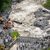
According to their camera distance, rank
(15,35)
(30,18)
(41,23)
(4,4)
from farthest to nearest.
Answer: (30,18) < (4,4) < (41,23) < (15,35)

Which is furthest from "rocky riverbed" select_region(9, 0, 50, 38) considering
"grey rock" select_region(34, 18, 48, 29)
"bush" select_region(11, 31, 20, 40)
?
"bush" select_region(11, 31, 20, 40)

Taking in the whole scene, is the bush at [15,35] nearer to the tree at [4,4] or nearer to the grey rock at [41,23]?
the grey rock at [41,23]

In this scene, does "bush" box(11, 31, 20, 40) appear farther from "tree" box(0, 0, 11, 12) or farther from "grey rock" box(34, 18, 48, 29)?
"tree" box(0, 0, 11, 12)

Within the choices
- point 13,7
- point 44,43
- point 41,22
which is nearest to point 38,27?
point 41,22

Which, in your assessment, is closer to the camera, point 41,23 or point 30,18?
point 41,23

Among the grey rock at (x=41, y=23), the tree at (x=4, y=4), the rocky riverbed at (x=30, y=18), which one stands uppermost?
the tree at (x=4, y=4)

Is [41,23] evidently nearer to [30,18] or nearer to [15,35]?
[30,18]

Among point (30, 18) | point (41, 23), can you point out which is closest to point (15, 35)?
point (41, 23)

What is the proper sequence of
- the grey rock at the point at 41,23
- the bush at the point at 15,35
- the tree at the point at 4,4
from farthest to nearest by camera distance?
the tree at the point at 4,4 < the grey rock at the point at 41,23 < the bush at the point at 15,35

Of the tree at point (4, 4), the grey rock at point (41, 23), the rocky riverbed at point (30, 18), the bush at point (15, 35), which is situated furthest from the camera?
the tree at point (4, 4)

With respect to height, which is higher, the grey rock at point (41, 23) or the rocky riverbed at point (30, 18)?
the grey rock at point (41, 23)

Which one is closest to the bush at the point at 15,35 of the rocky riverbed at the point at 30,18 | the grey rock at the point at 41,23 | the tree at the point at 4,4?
the rocky riverbed at the point at 30,18

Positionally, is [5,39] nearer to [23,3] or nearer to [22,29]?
[22,29]
